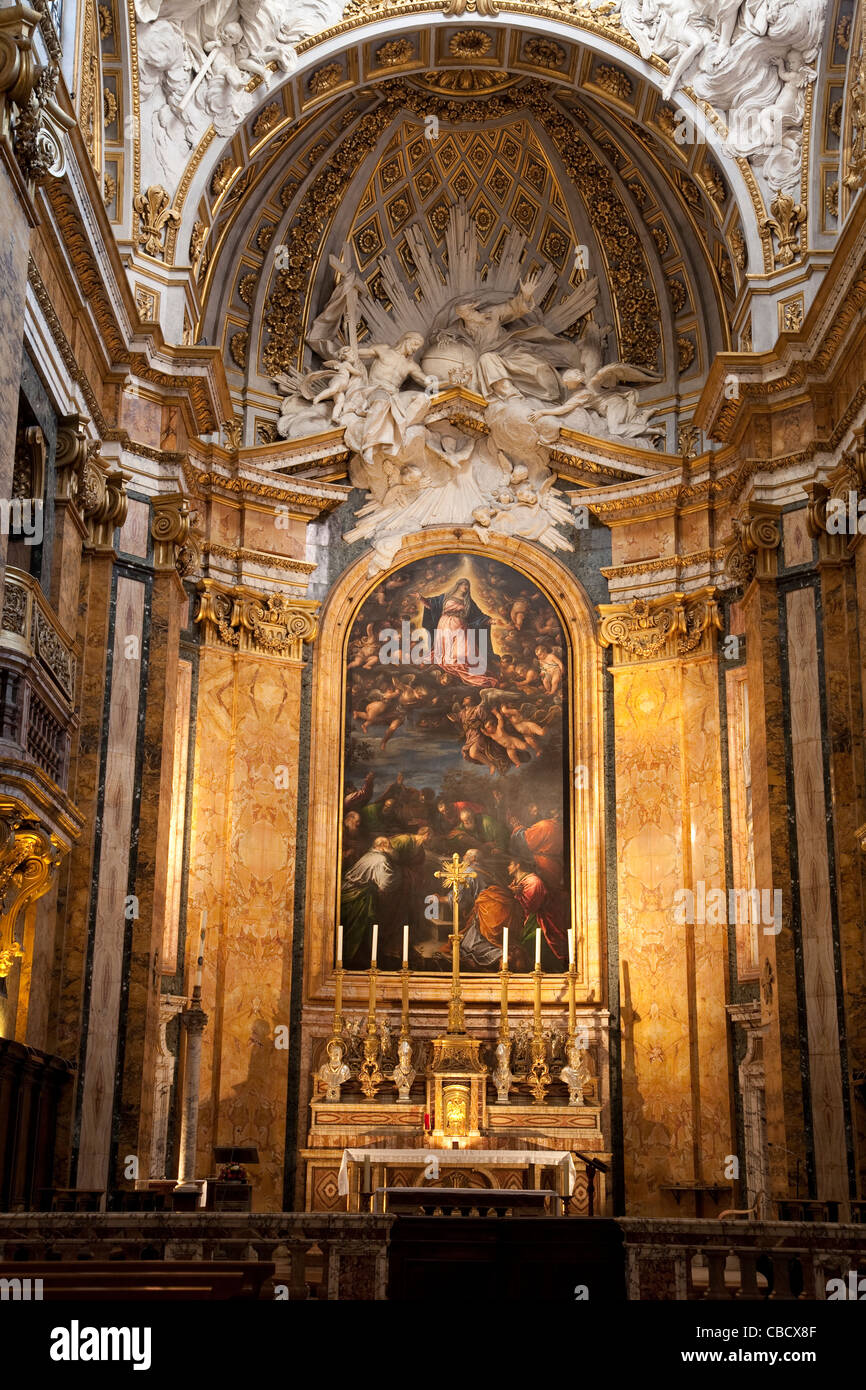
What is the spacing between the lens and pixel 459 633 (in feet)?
66.9

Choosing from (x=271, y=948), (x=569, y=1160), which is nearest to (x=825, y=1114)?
(x=569, y=1160)

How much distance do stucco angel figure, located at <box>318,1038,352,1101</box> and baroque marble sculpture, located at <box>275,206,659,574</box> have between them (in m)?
6.53

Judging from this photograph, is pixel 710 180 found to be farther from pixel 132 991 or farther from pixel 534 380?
pixel 132 991

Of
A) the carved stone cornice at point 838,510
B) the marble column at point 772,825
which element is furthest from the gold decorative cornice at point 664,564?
the carved stone cornice at point 838,510

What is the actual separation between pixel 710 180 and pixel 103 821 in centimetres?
1114

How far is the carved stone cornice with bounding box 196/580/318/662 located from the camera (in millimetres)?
19312

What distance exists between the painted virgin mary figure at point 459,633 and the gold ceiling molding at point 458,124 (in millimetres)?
4106

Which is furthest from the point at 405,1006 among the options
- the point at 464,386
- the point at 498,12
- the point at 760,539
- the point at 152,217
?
the point at 498,12

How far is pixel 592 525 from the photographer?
20.8 meters


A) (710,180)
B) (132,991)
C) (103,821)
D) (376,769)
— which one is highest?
(710,180)

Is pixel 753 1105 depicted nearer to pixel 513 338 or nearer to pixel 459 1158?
pixel 459 1158

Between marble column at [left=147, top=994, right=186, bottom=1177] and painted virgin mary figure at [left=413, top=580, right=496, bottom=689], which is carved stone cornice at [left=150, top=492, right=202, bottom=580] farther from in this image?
marble column at [left=147, top=994, right=186, bottom=1177]

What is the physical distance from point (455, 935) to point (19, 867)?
6904 millimetres

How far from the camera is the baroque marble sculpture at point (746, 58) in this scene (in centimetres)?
1833
